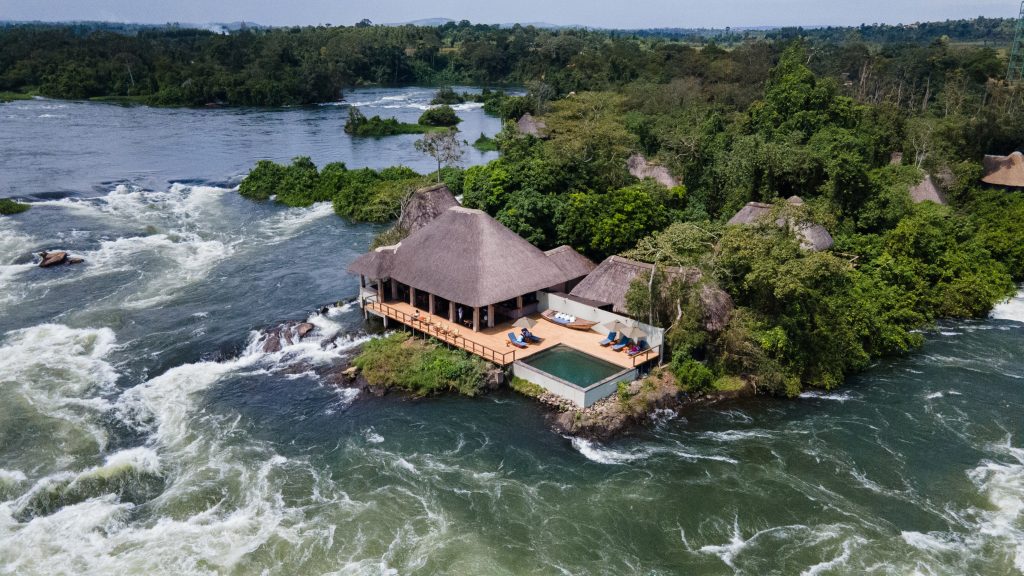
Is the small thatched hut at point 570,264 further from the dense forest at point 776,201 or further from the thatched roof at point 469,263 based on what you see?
the dense forest at point 776,201

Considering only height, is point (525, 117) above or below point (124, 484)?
above

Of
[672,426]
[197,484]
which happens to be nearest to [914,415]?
[672,426]

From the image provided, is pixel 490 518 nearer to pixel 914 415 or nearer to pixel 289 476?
pixel 289 476

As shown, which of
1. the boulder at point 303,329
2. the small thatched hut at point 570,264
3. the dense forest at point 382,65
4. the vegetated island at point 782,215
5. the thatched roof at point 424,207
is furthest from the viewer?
the dense forest at point 382,65

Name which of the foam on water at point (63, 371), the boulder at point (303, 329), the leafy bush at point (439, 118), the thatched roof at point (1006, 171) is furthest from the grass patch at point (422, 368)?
the leafy bush at point (439, 118)

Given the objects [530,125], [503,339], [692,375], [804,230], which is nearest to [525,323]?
[503,339]
